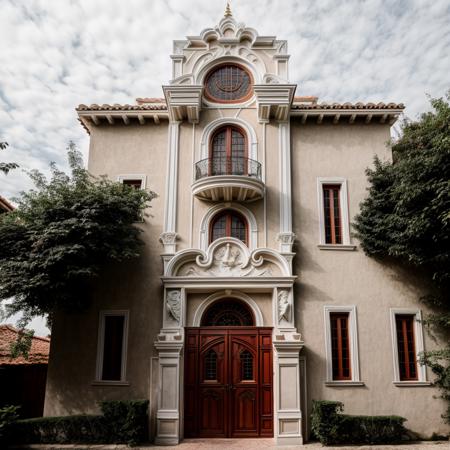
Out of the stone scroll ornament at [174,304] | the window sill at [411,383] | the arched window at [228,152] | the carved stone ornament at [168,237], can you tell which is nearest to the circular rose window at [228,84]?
the arched window at [228,152]

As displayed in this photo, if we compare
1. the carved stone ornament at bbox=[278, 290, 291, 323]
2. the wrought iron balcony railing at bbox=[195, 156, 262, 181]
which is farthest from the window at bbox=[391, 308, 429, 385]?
the wrought iron balcony railing at bbox=[195, 156, 262, 181]

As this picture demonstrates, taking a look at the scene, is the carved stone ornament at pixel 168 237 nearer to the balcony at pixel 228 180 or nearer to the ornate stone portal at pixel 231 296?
the ornate stone portal at pixel 231 296

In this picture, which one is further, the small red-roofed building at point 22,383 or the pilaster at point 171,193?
the small red-roofed building at point 22,383

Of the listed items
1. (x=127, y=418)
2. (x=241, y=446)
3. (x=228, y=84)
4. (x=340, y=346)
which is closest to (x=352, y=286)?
(x=340, y=346)

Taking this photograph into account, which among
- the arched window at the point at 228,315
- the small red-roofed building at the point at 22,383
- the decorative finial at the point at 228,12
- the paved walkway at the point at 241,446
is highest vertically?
the decorative finial at the point at 228,12

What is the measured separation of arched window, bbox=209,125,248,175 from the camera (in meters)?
14.6

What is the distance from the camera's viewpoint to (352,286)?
1380 centimetres

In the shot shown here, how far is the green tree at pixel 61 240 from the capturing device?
11805mm

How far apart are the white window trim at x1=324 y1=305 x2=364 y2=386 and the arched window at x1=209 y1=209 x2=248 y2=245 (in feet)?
11.5

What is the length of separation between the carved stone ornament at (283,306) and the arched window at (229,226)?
81.0 inches

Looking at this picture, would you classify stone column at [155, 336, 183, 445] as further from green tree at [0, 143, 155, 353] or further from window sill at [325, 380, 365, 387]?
window sill at [325, 380, 365, 387]

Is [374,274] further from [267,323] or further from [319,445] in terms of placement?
[319,445]

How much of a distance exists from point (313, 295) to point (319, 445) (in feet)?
13.6

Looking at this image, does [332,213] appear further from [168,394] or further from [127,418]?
[127,418]
